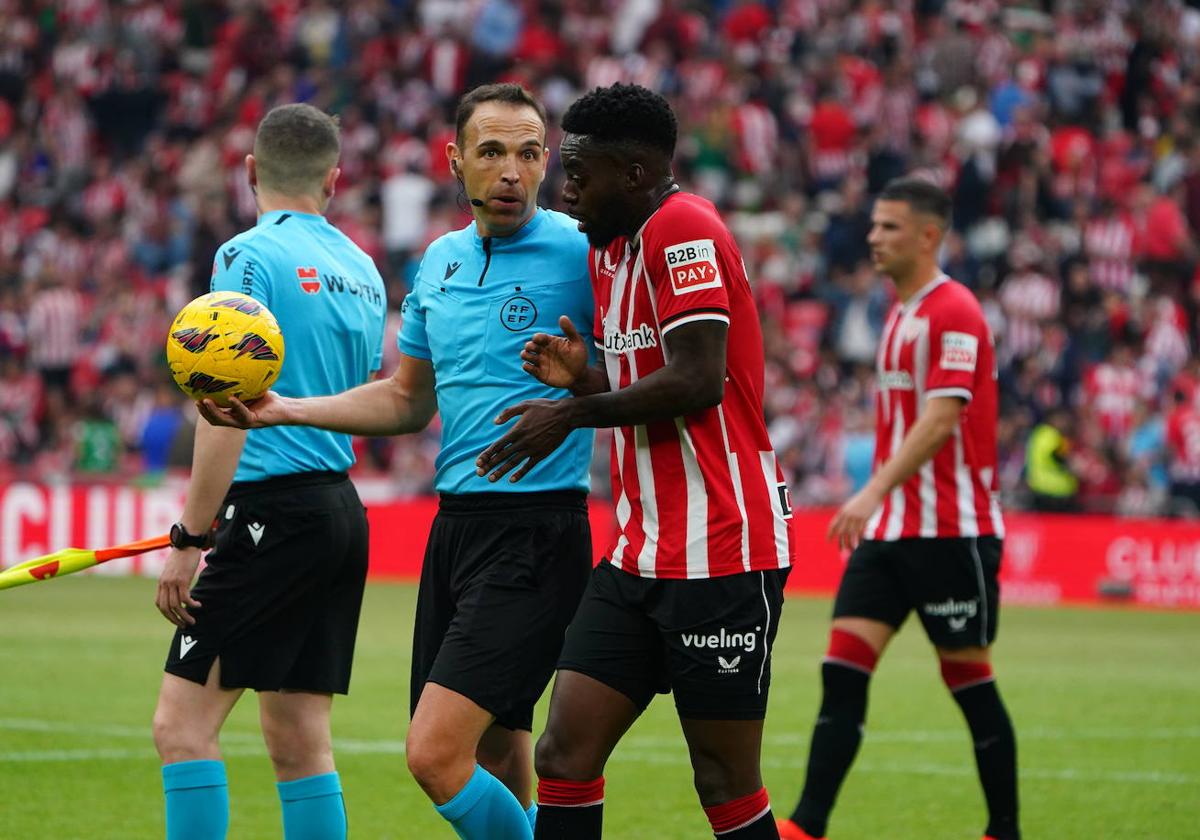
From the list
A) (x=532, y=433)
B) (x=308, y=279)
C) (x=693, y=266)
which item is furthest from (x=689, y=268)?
(x=308, y=279)

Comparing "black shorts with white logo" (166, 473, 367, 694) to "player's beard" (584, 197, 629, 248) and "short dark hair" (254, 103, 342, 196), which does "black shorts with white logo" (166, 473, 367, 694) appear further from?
"player's beard" (584, 197, 629, 248)

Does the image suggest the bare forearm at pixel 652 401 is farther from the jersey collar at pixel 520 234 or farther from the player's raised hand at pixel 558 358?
the jersey collar at pixel 520 234

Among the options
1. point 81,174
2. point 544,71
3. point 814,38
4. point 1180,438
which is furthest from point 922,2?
point 81,174

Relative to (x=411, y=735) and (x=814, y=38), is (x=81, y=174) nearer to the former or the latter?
(x=814, y=38)

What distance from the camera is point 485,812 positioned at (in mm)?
5469

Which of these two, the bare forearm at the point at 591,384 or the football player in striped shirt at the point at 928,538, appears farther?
the football player in striped shirt at the point at 928,538

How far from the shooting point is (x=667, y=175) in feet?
17.0

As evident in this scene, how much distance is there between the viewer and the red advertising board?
18.9m

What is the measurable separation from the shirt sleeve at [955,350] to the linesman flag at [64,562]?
3.31m

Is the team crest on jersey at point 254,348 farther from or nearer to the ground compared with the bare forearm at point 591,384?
farther from the ground

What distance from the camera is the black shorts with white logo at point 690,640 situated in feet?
16.5

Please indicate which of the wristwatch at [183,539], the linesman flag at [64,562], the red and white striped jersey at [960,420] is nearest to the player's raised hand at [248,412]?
the wristwatch at [183,539]

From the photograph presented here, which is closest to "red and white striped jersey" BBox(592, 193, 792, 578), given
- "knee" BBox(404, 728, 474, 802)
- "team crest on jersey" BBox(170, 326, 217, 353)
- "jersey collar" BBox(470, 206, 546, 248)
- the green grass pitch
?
"jersey collar" BBox(470, 206, 546, 248)

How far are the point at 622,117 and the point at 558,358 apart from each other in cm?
68
